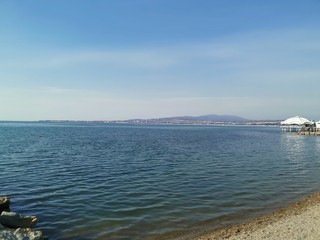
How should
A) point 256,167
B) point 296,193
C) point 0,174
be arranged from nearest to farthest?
point 296,193
point 0,174
point 256,167

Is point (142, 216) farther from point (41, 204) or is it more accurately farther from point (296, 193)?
point (296, 193)

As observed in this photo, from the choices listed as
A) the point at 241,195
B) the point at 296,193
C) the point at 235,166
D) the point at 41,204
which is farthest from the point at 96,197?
the point at 235,166

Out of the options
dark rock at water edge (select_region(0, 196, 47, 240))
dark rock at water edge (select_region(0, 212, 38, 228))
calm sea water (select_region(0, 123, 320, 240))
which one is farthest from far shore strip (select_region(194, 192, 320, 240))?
dark rock at water edge (select_region(0, 212, 38, 228))

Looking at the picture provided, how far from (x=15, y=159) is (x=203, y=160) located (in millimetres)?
18725

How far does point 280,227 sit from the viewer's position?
11.1 meters

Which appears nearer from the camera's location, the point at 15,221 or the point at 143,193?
the point at 15,221

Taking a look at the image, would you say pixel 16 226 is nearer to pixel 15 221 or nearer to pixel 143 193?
pixel 15 221

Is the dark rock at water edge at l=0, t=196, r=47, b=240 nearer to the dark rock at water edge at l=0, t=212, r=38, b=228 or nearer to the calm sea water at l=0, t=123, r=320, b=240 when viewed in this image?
the dark rock at water edge at l=0, t=212, r=38, b=228

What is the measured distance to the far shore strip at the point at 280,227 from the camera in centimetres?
1020

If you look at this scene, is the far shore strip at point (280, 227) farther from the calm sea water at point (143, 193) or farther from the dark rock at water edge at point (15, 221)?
the dark rock at water edge at point (15, 221)

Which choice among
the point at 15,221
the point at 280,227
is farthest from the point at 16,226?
the point at 280,227

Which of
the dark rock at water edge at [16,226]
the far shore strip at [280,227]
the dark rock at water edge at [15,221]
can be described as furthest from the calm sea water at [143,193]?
the far shore strip at [280,227]

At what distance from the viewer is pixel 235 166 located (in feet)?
93.8

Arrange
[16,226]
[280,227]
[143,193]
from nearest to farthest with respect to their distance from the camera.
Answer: [280,227] → [16,226] → [143,193]
